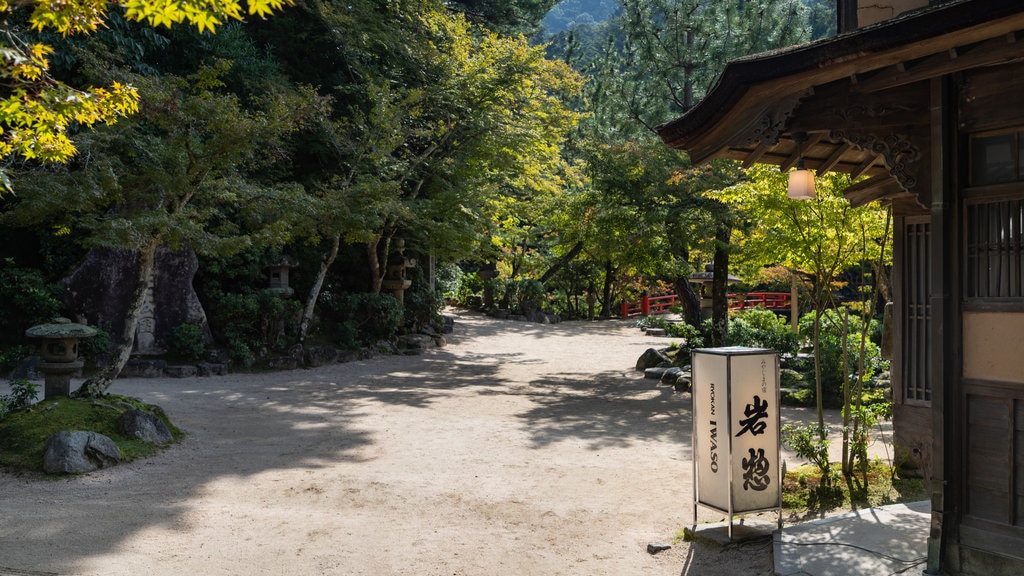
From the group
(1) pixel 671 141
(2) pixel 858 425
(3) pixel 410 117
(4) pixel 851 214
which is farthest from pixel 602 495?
(3) pixel 410 117

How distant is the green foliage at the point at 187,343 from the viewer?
14672mm

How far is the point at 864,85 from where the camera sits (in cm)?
458

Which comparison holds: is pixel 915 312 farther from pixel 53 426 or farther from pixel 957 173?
pixel 53 426

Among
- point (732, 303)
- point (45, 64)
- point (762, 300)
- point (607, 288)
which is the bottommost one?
point (732, 303)

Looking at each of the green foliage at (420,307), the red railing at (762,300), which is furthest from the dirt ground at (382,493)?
the red railing at (762,300)

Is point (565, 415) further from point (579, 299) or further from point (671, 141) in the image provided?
point (579, 299)

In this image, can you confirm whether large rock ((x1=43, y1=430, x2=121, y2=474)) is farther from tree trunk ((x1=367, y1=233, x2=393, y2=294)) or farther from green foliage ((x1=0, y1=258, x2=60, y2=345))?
tree trunk ((x1=367, y1=233, x2=393, y2=294))

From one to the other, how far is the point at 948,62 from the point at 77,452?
7.99 m

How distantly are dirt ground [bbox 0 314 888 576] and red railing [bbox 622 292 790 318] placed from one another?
52.4 feet

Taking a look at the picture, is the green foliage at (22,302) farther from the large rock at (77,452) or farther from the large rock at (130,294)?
the large rock at (77,452)

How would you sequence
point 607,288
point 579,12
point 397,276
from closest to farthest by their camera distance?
point 397,276, point 607,288, point 579,12

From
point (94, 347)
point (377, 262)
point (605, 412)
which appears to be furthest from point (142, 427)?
point (377, 262)

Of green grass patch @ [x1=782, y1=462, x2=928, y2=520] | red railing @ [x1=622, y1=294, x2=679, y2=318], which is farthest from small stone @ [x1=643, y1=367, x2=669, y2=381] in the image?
red railing @ [x1=622, y1=294, x2=679, y2=318]

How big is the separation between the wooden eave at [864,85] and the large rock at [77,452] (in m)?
6.30
